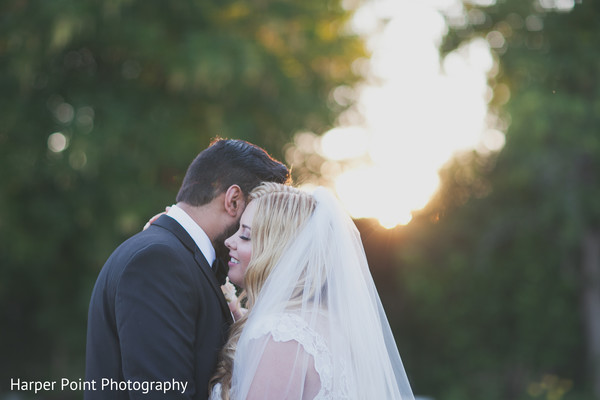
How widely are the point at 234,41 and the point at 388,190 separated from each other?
351 cm

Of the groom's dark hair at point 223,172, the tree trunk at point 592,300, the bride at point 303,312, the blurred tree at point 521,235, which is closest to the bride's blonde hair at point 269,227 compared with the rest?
the bride at point 303,312

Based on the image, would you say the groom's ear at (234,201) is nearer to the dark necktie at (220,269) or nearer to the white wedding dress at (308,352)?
the dark necktie at (220,269)

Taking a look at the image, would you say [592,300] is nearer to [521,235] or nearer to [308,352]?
[521,235]

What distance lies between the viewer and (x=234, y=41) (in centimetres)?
965

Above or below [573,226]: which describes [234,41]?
above

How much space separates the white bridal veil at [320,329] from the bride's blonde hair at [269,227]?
0.05 meters

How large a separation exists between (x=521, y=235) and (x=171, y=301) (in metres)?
10.9

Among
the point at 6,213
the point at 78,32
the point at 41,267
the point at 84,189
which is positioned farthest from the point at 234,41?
the point at 41,267

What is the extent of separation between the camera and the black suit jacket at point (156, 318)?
2.52 meters

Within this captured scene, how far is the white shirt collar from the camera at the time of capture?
2.97m

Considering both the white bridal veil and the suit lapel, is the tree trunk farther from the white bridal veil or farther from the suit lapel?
the suit lapel

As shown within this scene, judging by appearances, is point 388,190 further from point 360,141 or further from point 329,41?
point 360,141

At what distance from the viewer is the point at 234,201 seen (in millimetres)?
3150

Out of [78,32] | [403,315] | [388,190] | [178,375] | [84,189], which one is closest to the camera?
[178,375]
